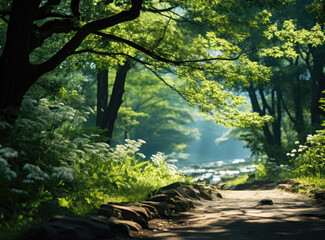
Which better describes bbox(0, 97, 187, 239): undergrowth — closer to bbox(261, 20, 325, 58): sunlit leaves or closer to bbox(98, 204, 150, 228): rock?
bbox(98, 204, 150, 228): rock

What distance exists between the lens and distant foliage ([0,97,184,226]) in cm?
443

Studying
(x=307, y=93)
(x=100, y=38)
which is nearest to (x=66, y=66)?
(x=100, y=38)

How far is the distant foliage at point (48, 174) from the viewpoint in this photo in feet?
14.5

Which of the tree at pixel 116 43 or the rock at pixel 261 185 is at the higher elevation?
the tree at pixel 116 43

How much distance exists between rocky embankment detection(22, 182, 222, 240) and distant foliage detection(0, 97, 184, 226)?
1.56ft

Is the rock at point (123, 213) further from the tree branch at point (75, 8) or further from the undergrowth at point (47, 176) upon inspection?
the tree branch at point (75, 8)

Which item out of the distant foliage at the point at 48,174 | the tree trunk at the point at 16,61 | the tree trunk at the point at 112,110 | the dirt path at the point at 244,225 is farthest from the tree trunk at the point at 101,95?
the dirt path at the point at 244,225

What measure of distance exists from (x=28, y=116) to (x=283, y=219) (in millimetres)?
5396

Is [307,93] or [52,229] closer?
[52,229]

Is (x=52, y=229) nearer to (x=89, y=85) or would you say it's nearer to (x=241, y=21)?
(x=241, y=21)

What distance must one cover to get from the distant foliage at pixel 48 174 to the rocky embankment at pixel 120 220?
0.48m

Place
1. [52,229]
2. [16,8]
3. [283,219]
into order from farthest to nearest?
[16,8] < [283,219] < [52,229]

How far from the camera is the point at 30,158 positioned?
5918 mm

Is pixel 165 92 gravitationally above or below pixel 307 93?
above
